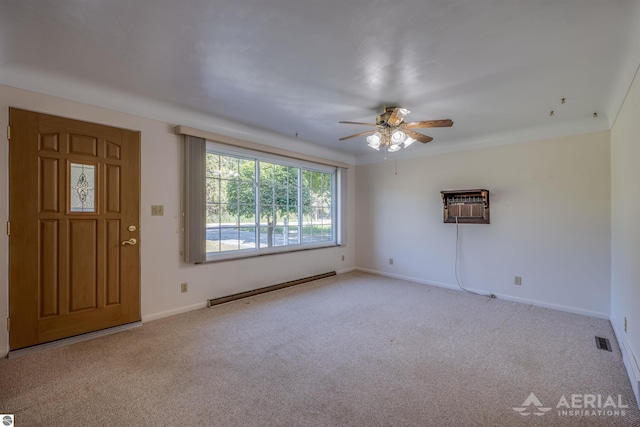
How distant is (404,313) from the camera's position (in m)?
3.53

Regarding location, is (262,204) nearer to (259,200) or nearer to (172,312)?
(259,200)

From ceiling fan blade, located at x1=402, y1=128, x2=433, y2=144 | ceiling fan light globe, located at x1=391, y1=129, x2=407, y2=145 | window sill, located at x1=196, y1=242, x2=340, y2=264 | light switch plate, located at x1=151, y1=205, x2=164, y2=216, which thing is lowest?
window sill, located at x1=196, y1=242, x2=340, y2=264

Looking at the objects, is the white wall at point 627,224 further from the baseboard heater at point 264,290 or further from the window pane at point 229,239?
the window pane at point 229,239

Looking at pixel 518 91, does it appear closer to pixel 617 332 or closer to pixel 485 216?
pixel 485 216

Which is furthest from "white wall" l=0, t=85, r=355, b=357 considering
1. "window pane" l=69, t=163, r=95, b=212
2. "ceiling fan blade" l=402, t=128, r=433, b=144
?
"ceiling fan blade" l=402, t=128, r=433, b=144

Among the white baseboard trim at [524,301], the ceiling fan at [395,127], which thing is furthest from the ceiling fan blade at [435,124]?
the white baseboard trim at [524,301]

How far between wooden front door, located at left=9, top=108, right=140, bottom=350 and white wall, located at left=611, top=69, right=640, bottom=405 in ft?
14.1

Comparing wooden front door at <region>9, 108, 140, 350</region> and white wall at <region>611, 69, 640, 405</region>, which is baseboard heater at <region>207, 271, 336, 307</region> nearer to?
wooden front door at <region>9, 108, 140, 350</region>

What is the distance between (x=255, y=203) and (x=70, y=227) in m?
2.12

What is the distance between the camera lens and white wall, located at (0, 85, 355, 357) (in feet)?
7.91

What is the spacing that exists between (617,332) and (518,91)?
254 cm

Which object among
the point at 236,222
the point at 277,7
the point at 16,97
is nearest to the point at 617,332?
the point at 277,7

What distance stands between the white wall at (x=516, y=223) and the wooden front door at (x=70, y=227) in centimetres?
401

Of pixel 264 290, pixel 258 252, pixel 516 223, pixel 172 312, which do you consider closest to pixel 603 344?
pixel 516 223
